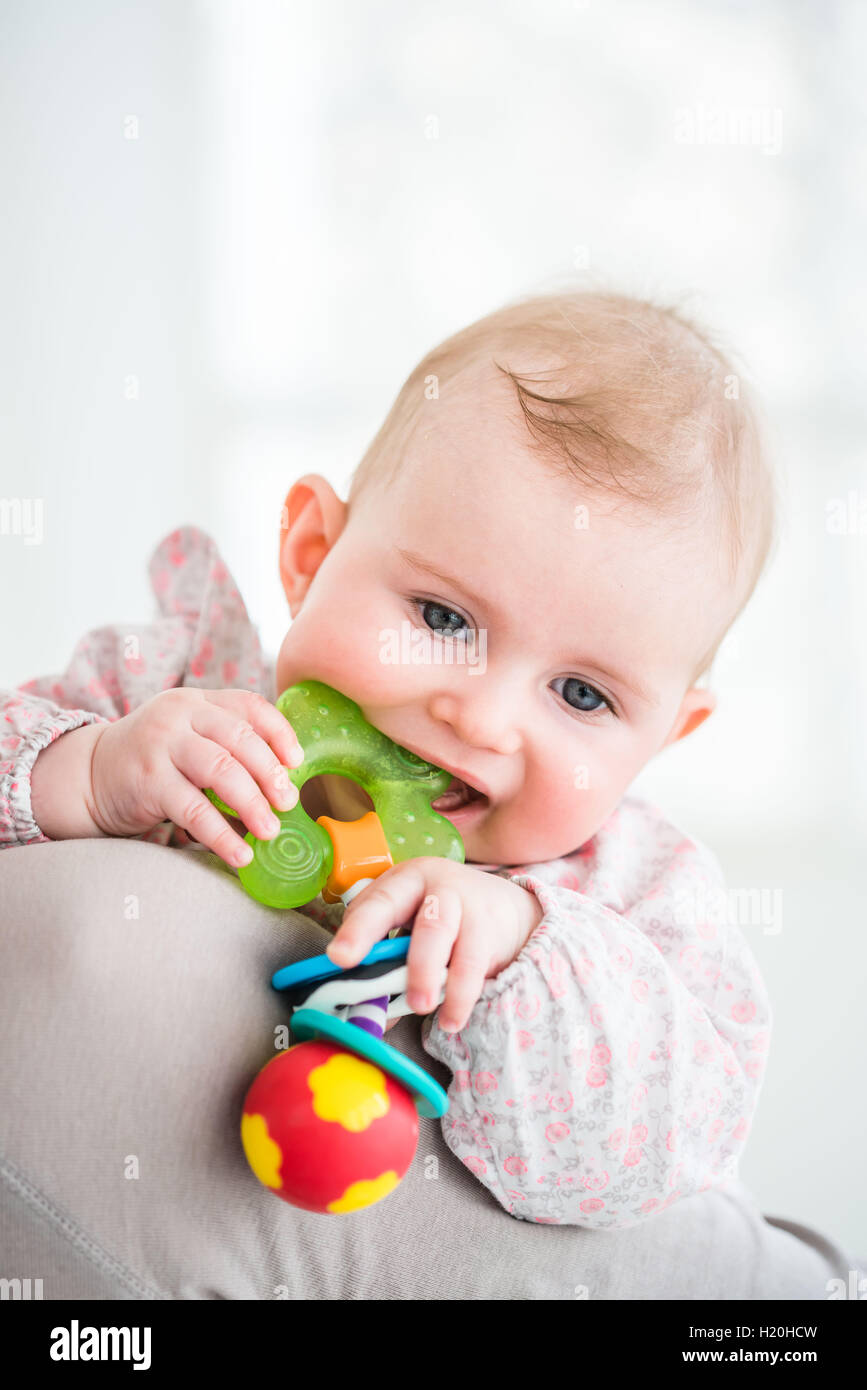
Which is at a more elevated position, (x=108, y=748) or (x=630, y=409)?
(x=630, y=409)

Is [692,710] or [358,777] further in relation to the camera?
[692,710]

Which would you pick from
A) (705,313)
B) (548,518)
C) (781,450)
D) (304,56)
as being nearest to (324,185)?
(304,56)

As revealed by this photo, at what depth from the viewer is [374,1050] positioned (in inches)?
25.1

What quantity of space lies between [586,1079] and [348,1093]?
8.0 inches

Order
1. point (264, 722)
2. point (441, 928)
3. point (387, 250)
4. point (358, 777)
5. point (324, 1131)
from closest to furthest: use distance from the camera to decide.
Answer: point (324, 1131) < point (441, 928) < point (264, 722) < point (358, 777) < point (387, 250)

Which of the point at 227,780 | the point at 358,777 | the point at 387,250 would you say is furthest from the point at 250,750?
the point at 387,250

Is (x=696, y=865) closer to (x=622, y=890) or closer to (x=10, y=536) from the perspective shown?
(x=622, y=890)

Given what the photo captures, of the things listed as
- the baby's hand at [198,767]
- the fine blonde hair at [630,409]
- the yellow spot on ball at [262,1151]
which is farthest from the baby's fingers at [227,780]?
the fine blonde hair at [630,409]

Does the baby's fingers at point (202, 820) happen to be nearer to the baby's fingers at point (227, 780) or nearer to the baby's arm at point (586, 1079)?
the baby's fingers at point (227, 780)

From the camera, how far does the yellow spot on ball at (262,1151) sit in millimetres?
613

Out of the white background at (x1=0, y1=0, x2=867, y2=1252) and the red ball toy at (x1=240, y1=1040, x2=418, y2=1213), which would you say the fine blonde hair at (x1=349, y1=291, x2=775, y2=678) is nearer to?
the red ball toy at (x1=240, y1=1040, x2=418, y2=1213)

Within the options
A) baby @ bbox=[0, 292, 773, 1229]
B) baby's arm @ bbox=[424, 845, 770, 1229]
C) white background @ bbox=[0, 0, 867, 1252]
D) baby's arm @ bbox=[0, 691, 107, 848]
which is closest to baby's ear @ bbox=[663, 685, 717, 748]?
baby @ bbox=[0, 292, 773, 1229]

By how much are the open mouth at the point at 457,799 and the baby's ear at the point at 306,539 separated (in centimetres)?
27

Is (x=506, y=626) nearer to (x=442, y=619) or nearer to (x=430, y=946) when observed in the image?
(x=442, y=619)
